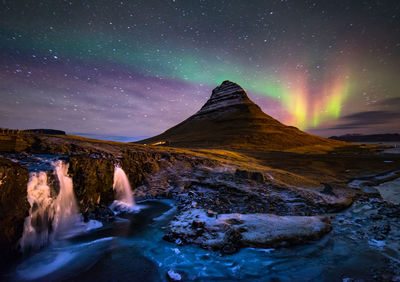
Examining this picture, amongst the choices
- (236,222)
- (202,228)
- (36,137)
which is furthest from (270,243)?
(36,137)

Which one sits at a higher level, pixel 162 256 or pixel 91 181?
pixel 91 181

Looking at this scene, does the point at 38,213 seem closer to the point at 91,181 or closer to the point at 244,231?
the point at 91,181

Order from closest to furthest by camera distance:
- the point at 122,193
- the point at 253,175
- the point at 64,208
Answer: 1. the point at 64,208
2. the point at 122,193
3. the point at 253,175

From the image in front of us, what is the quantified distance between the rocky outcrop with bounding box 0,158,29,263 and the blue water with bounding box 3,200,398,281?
35.0 inches

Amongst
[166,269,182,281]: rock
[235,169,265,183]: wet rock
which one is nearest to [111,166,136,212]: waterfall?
[166,269,182,281]: rock

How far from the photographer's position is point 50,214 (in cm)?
888

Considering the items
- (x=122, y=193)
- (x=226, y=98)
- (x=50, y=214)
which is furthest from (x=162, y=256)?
(x=226, y=98)

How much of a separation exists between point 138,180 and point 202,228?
895cm

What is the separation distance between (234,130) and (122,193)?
83.8 metres

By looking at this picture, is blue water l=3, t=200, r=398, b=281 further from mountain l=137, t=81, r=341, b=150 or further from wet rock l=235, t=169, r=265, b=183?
mountain l=137, t=81, r=341, b=150

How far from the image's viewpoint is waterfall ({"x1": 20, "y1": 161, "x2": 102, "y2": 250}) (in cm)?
789

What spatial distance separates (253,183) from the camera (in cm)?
1609

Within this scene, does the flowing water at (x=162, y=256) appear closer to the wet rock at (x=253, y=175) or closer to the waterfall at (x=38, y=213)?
the waterfall at (x=38, y=213)

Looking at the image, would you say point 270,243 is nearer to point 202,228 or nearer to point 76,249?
point 202,228
